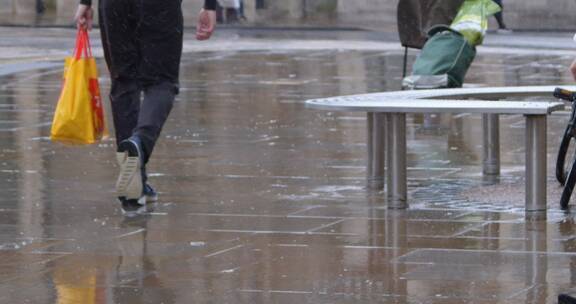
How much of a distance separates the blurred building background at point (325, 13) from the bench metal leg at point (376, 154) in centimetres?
2407

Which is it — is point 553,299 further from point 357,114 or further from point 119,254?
point 357,114

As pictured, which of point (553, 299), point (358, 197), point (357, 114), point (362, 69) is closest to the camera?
point (553, 299)

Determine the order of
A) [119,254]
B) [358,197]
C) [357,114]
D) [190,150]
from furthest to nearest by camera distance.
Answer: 1. [357,114]
2. [190,150]
3. [358,197]
4. [119,254]

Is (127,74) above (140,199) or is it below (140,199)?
above

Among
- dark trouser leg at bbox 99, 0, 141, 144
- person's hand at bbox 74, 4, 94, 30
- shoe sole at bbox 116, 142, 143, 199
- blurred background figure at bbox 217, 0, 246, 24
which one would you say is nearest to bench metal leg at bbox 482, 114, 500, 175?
dark trouser leg at bbox 99, 0, 141, 144

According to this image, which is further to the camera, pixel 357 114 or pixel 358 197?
pixel 357 114

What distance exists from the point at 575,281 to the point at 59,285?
2031 millimetres

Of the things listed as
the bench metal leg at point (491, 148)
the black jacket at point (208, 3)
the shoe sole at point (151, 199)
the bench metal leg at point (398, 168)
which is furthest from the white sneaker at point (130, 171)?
the bench metal leg at point (491, 148)

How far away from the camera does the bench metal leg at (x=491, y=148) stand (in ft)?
31.1

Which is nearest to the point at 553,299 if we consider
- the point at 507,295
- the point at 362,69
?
the point at 507,295

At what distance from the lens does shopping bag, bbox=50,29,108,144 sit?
28.5ft

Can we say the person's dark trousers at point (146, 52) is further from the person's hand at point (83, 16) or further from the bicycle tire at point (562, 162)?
the bicycle tire at point (562, 162)

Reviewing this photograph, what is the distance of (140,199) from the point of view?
8.13 metres

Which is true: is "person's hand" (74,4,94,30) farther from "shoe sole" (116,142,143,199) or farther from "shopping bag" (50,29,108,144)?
"shoe sole" (116,142,143,199)
